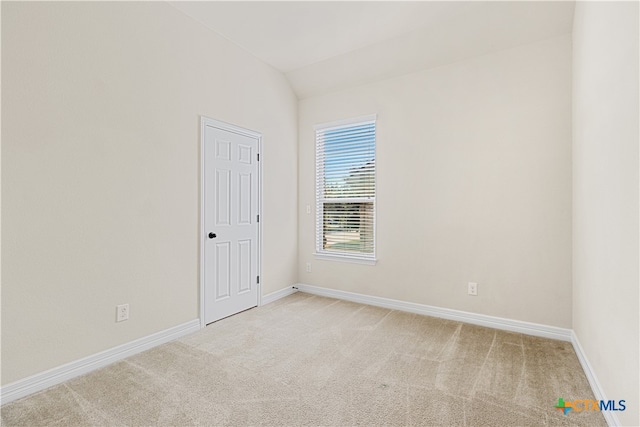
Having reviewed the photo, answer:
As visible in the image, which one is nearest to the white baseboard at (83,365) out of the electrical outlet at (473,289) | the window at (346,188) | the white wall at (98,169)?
the white wall at (98,169)

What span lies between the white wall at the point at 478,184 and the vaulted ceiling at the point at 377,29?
16 centimetres

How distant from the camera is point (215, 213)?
3293 mm

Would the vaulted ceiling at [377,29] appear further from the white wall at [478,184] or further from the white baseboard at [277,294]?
the white baseboard at [277,294]

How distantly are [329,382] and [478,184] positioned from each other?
7.86 feet

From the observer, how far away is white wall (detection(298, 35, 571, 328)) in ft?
9.29

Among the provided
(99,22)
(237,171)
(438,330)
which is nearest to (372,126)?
(237,171)

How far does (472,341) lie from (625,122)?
2051 mm

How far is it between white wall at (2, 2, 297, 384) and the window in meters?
1.43

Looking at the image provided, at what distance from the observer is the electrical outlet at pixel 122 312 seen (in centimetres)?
248

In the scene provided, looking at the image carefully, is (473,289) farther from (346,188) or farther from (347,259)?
(346,188)

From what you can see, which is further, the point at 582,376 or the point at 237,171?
the point at 237,171

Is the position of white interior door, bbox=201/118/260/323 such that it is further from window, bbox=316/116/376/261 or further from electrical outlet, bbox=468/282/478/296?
electrical outlet, bbox=468/282/478/296

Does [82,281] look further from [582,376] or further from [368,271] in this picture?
[582,376]

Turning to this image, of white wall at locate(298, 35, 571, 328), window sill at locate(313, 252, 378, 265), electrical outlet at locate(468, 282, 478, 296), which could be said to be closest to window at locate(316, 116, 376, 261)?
window sill at locate(313, 252, 378, 265)
